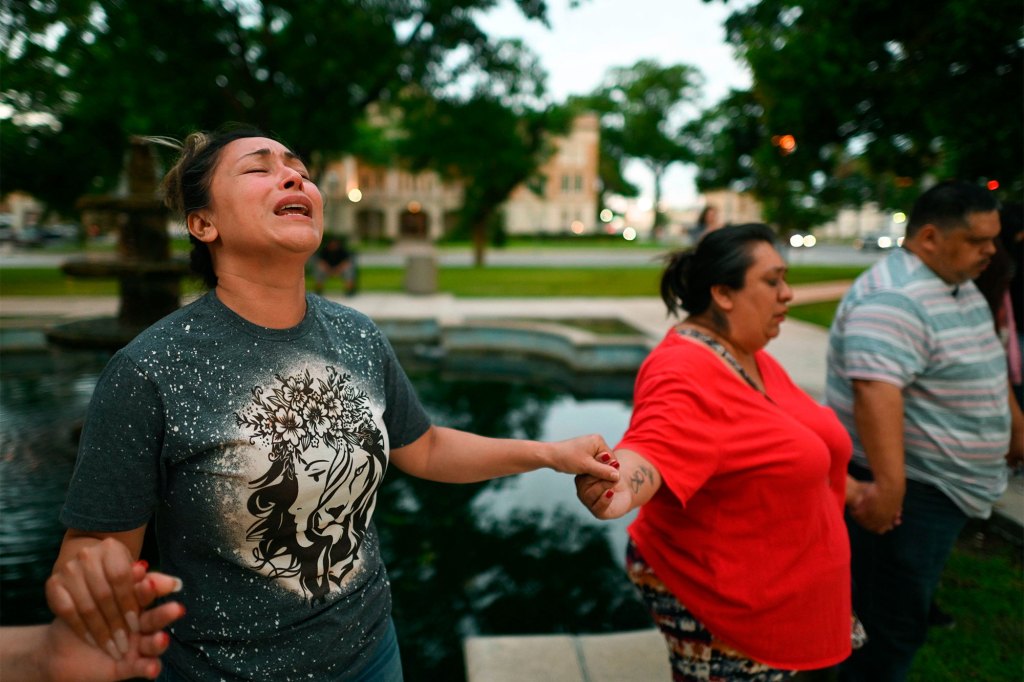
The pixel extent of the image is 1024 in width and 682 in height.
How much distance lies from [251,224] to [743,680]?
1879mm

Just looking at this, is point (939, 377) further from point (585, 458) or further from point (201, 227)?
point (201, 227)

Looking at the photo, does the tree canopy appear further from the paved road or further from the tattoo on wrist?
the tattoo on wrist

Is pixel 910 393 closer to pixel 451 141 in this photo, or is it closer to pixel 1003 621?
pixel 1003 621

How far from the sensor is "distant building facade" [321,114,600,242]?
2832 inches

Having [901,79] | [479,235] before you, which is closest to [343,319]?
[901,79]

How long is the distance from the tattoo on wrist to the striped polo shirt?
3.59 ft

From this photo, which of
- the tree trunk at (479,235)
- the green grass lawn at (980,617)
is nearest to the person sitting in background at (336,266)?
the tree trunk at (479,235)

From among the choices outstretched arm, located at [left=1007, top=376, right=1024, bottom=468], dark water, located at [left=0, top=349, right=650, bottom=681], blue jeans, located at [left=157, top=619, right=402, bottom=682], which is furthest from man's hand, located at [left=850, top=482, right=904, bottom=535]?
dark water, located at [left=0, top=349, right=650, bottom=681]

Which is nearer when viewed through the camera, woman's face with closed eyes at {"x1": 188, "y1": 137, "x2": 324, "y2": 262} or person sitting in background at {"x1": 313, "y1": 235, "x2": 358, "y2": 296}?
woman's face with closed eyes at {"x1": 188, "y1": 137, "x2": 324, "y2": 262}

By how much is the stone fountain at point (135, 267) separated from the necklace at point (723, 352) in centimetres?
524

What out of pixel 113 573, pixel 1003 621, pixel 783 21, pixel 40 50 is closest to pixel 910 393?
pixel 1003 621

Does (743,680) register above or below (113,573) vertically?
below

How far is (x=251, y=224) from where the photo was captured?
1.63m

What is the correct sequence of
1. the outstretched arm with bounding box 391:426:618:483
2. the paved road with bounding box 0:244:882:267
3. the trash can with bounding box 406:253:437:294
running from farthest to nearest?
1. the paved road with bounding box 0:244:882:267
2. the trash can with bounding box 406:253:437:294
3. the outstretched arm with bounding box 391:426:618:483
